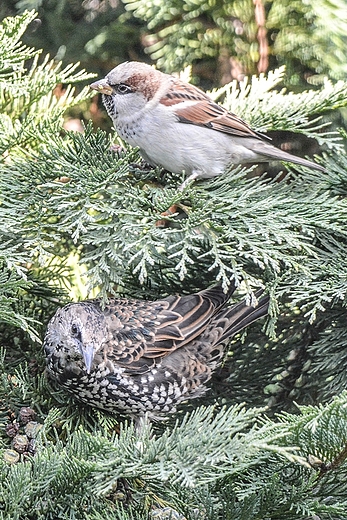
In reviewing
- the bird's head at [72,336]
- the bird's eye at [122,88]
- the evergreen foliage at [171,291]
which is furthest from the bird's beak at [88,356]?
the bird's eye at [122,88]

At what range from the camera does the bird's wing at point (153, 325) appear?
2.63 m

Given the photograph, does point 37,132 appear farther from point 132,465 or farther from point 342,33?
point 342,33

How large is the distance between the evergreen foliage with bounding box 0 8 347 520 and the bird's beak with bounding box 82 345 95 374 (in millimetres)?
141

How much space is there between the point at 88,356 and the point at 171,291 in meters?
0.47

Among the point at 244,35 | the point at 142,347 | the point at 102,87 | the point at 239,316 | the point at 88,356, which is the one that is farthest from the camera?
the point at 244,35

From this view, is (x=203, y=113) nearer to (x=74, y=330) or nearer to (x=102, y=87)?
(x=102, y=87)

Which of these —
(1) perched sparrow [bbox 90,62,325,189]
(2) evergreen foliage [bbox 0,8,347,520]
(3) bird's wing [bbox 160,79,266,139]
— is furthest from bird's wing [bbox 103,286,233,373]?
(3) bird's wing [bbox 160,79,266,139]

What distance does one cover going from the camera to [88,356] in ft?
8.14

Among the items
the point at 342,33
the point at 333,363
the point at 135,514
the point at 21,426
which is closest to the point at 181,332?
the point at 333,363

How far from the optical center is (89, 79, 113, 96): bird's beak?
2884 millimetres

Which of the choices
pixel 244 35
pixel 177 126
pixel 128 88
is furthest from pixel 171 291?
pixel 244 35

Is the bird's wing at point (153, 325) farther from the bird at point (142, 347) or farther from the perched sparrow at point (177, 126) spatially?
the perched sparrow at point (177, 126)

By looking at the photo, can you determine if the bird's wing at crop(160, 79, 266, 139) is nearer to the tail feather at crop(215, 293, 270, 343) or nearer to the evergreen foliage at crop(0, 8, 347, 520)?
the evergreen foliage at crop(0, 8, 347, 520)

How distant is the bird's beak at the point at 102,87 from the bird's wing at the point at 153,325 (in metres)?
0.79
